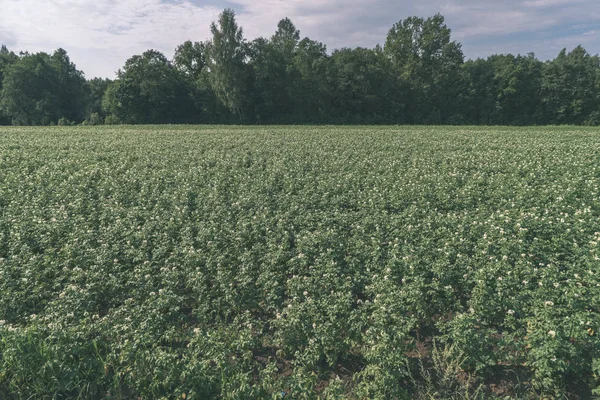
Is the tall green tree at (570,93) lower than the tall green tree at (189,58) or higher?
lower

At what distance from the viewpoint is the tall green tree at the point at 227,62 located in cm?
5722

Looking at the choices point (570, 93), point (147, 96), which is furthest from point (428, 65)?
point (147, 96)

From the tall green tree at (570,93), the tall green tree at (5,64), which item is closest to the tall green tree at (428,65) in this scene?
the tall green tree at (570,93)

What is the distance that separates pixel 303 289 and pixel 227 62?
58280mm

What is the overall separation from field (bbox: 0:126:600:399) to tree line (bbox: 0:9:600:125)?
50.0 metres

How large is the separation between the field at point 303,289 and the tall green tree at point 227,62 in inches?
1897

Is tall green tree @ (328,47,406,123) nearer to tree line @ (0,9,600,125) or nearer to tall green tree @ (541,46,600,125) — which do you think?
tree line @ (0,9,600,125)

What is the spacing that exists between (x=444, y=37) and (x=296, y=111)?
35084 mm

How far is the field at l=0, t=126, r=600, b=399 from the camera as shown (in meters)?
4.50

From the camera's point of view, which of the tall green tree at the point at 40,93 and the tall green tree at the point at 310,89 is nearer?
the tall green tree at the point at 310,89

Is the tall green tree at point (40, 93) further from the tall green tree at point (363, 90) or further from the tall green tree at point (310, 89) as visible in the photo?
the tall green tree at point (363, 90)

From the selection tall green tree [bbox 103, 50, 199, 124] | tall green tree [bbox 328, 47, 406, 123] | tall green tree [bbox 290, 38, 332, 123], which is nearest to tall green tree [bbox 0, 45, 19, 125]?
tall green tree [bbox 103, 50, 199, 124]

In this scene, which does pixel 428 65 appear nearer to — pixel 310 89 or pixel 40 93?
pixel 310 89

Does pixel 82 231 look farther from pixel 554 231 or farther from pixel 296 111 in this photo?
pixel 296 111
